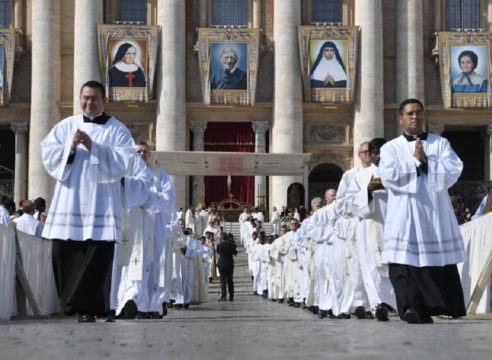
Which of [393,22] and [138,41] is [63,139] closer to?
[138,41]

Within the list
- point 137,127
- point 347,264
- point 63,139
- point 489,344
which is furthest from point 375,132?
point 489,344

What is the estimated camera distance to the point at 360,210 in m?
14.1

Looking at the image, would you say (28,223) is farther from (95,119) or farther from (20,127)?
(20,127)

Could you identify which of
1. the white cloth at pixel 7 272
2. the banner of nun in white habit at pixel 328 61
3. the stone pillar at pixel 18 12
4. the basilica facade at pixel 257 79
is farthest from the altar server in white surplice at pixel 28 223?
the stone pillar at pixel 18 12

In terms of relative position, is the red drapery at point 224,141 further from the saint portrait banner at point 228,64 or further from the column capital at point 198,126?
the saint portrait banner at point 228,64

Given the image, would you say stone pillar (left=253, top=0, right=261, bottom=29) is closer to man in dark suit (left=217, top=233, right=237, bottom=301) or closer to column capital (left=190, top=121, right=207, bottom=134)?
column capital (left=190, top=121, right=207, bottom=134)

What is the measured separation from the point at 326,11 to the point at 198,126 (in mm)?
7641

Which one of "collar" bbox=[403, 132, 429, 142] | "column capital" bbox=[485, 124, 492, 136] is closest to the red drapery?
"column capital" bbox=[485, 124, 492, 136]

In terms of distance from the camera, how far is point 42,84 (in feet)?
171

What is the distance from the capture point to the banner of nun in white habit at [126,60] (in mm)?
50312

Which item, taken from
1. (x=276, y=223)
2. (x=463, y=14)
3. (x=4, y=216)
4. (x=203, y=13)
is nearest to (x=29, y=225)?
(x=4, y=216)

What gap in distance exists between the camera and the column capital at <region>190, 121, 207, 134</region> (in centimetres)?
A: 5316

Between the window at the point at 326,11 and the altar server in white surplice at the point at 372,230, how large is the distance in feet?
130

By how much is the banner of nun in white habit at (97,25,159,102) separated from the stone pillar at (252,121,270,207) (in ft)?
17.7
